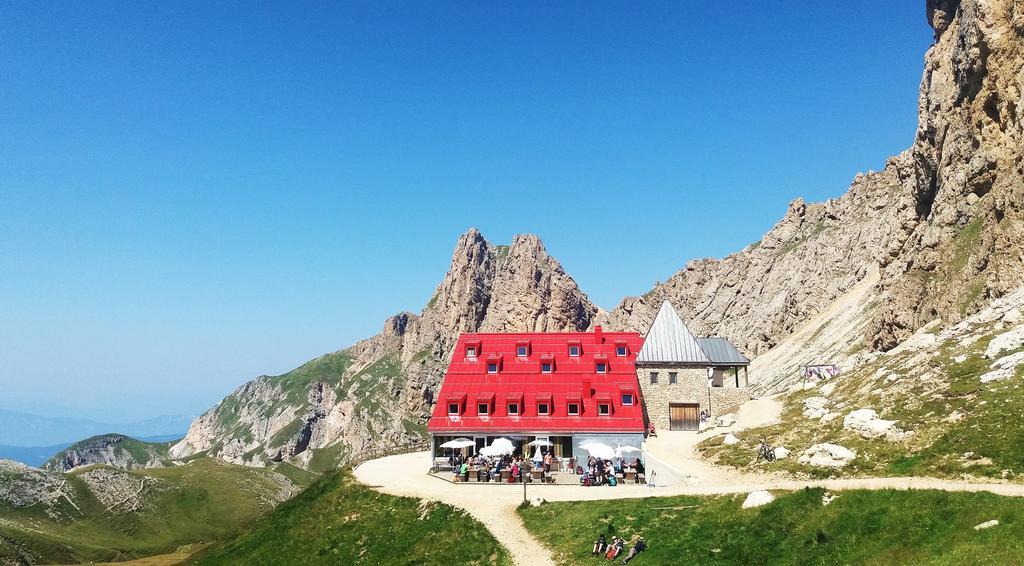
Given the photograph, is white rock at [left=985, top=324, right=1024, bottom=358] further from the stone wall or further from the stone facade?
the stone wall

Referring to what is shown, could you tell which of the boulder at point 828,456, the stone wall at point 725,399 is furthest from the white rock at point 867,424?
the stone wall at point 725,399

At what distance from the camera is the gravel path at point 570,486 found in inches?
1174

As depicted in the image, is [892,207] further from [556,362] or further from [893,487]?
[893,487]

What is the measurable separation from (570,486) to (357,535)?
15.4 meters

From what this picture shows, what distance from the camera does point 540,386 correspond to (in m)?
54.8

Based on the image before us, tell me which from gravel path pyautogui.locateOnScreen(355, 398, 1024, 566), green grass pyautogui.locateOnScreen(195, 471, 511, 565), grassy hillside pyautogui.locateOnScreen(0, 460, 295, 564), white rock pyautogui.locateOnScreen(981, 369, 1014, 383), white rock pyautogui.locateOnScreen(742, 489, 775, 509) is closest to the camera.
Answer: white rock pyautogui.locateOnScreen(742, 489, 775, 509)

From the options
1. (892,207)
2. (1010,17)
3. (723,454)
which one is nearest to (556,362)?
(723,454)

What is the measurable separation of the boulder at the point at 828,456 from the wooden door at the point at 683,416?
24.9m

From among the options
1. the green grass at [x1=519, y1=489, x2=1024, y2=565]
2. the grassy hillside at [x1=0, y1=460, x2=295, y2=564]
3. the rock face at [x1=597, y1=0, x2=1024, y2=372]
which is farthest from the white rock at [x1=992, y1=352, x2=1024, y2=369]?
the grassy hillside at [x1=0, y1=460, x2=295, y2=564]

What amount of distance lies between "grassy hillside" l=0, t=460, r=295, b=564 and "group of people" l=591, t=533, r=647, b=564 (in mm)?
75701

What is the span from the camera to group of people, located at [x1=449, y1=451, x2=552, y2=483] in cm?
4522

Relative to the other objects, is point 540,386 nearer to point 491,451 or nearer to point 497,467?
point 491,451

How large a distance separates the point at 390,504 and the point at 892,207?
16588 centimetres

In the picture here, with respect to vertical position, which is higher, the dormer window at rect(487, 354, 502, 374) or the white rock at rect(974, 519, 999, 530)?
the dormer window at rect(487, 354, 502, 374)
